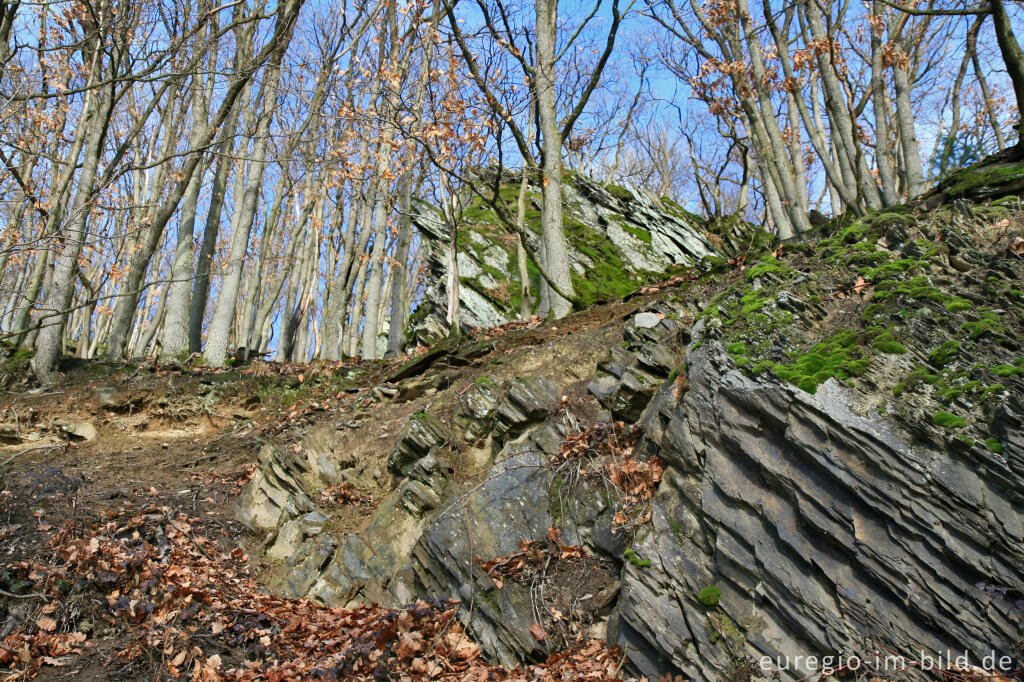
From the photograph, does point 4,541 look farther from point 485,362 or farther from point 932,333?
point 932,333

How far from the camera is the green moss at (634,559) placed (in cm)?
472

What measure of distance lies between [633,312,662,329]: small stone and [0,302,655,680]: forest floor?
1216mm

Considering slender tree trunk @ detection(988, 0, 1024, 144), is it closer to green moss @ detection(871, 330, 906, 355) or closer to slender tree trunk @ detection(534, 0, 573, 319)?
green moss @ detection(871, 330, 906, 355)

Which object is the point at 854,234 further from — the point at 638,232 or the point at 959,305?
the point at 638,232

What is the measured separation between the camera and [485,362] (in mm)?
8523

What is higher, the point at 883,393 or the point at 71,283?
the point at 71,283

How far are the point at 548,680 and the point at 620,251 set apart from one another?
35.9 feet

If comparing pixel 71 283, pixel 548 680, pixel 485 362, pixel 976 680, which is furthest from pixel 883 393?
pixel 71 283

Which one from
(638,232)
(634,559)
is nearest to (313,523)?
(634,559)

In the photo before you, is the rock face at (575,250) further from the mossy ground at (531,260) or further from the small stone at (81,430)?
the small stone at (81,430)

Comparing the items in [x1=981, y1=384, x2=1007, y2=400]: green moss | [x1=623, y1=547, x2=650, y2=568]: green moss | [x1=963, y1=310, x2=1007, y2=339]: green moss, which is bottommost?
[x1=623, y1=547, x2=650, y2=568]: green moss

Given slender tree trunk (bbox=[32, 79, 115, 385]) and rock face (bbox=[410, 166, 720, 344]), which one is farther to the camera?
rock face (bbox=[410, 166, 720, 344])

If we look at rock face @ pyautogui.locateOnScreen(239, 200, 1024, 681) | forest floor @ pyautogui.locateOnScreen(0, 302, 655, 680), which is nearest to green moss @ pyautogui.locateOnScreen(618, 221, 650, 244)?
forest floor @ pyautogui.locateOnScreen(0, 302, 655, 680)

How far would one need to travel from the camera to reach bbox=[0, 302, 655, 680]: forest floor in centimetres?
496
